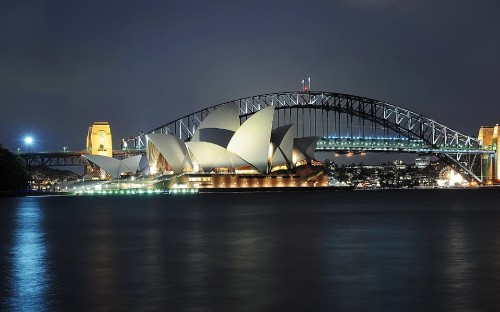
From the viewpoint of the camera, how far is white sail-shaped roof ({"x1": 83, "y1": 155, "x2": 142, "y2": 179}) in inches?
6014

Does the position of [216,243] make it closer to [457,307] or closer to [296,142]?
[457,307]

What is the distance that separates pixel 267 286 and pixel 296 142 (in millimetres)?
117860

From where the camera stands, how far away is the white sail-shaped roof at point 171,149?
13125 centimetres

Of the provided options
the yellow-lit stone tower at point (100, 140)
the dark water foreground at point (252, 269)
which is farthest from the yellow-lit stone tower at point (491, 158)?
the dark water foreground at point (252, 269)

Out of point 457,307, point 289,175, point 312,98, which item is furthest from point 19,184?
point 457,307

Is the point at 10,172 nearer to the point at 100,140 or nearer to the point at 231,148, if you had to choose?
the point at 231,148

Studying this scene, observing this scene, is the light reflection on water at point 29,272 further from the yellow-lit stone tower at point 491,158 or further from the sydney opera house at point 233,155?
the yellow-lit stone tower at point 491,158

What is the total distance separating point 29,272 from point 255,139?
3857 inches

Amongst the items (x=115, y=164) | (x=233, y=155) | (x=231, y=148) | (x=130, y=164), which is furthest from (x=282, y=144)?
(x=115, y=164)

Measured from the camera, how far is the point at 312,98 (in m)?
152

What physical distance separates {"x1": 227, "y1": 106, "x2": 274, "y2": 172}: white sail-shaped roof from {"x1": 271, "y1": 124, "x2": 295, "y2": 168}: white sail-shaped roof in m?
3.07

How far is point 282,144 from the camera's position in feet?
420

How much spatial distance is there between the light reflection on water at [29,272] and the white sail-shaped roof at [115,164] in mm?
114240

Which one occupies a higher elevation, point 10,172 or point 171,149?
point 171,149
